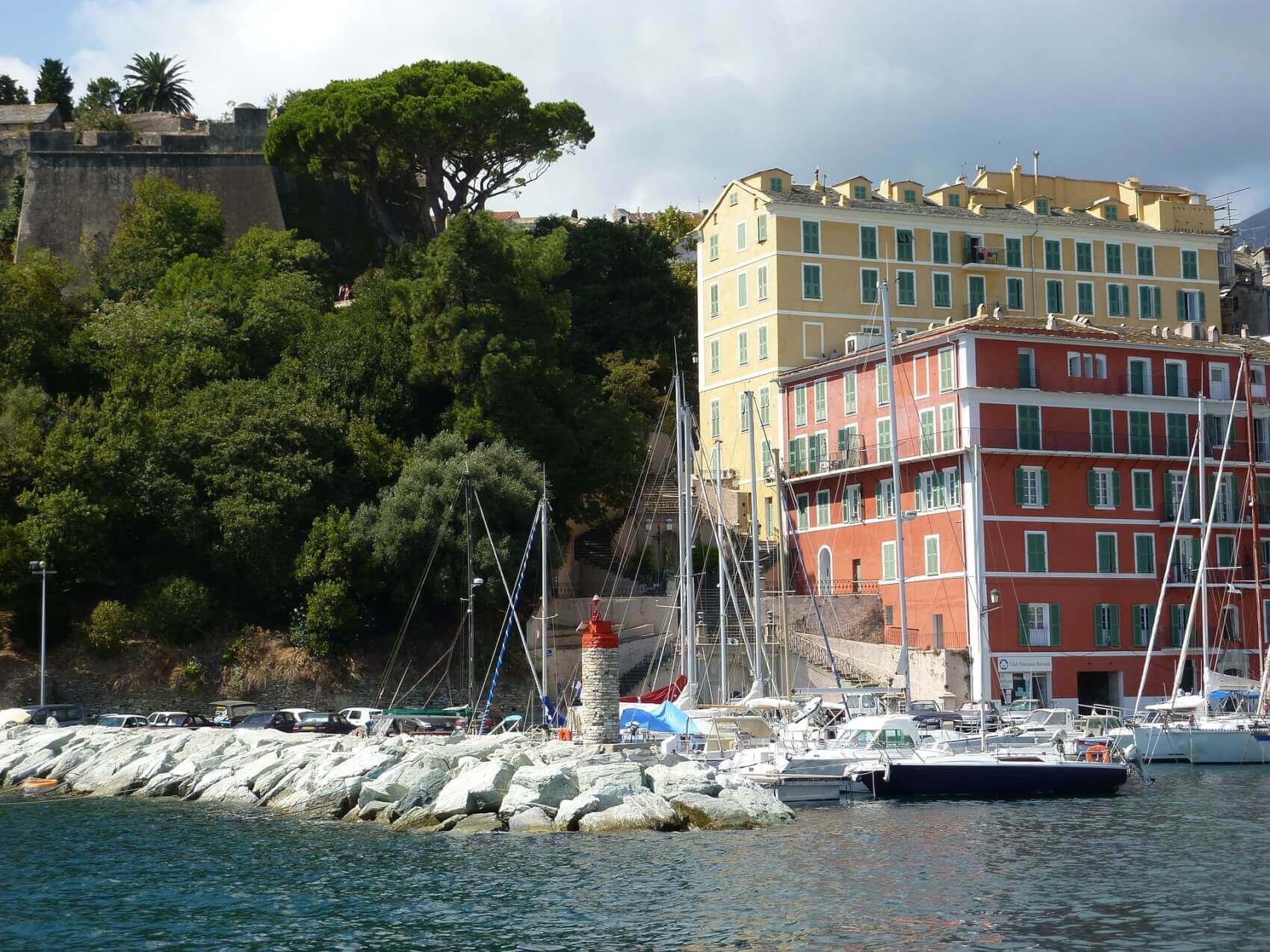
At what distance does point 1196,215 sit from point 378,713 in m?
44.1

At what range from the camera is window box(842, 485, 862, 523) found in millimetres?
58344

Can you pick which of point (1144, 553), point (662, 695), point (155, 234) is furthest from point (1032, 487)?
point (155, 234)

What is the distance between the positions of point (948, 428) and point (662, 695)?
15605 mm

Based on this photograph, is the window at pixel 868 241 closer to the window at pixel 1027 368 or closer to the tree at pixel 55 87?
the window at pixel 1027 368

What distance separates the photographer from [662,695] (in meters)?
46.0

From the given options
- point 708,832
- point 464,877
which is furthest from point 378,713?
point 464,877

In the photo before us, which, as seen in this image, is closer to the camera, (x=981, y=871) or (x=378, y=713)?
(x=981, y=871)

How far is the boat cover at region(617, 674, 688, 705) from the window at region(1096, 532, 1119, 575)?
17.2m

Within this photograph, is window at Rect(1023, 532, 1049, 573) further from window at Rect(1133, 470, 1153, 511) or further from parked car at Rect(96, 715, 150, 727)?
parked car at Rect(96, 715, 150, 727)

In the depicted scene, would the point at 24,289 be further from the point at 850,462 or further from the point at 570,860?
the point at 570,860

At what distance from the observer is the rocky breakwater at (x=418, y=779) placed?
32156 mm

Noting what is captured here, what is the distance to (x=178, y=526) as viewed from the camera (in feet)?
171

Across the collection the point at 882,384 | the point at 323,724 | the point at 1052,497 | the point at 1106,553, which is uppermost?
the point at 882,384

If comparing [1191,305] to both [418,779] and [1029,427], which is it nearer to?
[1029,427]
